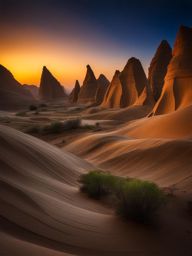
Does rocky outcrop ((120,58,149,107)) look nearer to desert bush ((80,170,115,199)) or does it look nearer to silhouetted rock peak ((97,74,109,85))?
silhouetted rock peak ((97,74,109,85))

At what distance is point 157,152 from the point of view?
10.8 metres

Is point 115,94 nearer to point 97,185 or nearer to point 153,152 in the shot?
point 153,152

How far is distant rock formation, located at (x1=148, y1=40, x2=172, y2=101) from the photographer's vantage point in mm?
40625

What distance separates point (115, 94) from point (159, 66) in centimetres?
866

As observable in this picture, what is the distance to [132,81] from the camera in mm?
43844

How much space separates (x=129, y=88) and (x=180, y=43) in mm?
19520

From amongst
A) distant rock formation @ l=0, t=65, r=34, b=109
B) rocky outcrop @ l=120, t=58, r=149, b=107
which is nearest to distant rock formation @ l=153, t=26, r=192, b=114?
rocky outcrop @ l=120, t=58, r=149, b=107

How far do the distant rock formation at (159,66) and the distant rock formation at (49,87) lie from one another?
7219cm

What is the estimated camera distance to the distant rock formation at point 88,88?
74.9m

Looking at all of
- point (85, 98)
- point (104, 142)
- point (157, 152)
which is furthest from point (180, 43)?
point (85, 98)

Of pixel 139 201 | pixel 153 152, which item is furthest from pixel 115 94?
pixel 139 201

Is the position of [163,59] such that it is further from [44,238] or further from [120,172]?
[44,238]

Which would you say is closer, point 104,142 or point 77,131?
point 104,142

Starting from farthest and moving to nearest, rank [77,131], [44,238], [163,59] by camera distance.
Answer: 1. [163,59]
2. [77,131]
3. [44,238]
